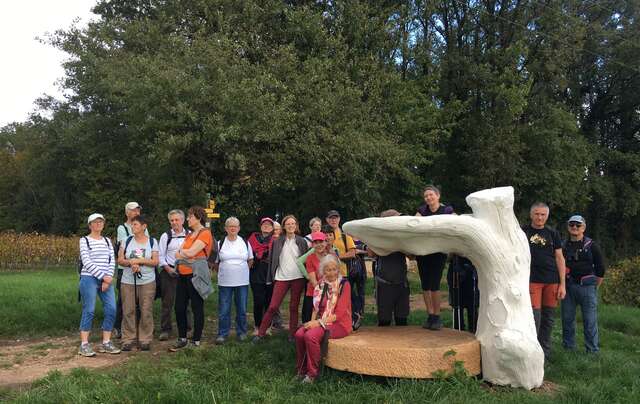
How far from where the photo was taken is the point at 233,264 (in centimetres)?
681

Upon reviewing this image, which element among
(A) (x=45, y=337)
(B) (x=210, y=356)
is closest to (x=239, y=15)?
(A) (x=45, y=337)

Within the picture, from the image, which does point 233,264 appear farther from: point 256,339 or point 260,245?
point 256,339

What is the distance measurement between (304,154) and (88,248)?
8111 mm

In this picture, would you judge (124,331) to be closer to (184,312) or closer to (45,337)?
(184,312)

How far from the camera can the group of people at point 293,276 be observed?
5.87 meters

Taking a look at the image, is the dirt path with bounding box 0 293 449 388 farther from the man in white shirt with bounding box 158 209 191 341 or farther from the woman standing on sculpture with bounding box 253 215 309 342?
the woman standing on sculpture with bounding box 253 215 309 342

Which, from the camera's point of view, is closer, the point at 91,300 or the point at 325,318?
the point at 325,318

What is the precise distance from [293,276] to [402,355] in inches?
85.4

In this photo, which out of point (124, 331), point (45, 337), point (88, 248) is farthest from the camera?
point (45, 337)

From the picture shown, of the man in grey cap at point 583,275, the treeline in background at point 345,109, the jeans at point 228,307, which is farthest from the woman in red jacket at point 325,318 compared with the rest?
the treeline in background at point 345,109

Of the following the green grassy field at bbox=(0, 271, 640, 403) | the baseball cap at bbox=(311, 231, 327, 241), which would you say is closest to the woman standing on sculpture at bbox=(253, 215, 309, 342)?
the green grassy field at bbox=(0, 271, 640, 403)

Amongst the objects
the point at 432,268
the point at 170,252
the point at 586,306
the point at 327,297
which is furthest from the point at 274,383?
the point at 586,306

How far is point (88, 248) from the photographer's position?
6215 millimetres

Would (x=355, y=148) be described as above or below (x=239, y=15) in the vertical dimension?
below
